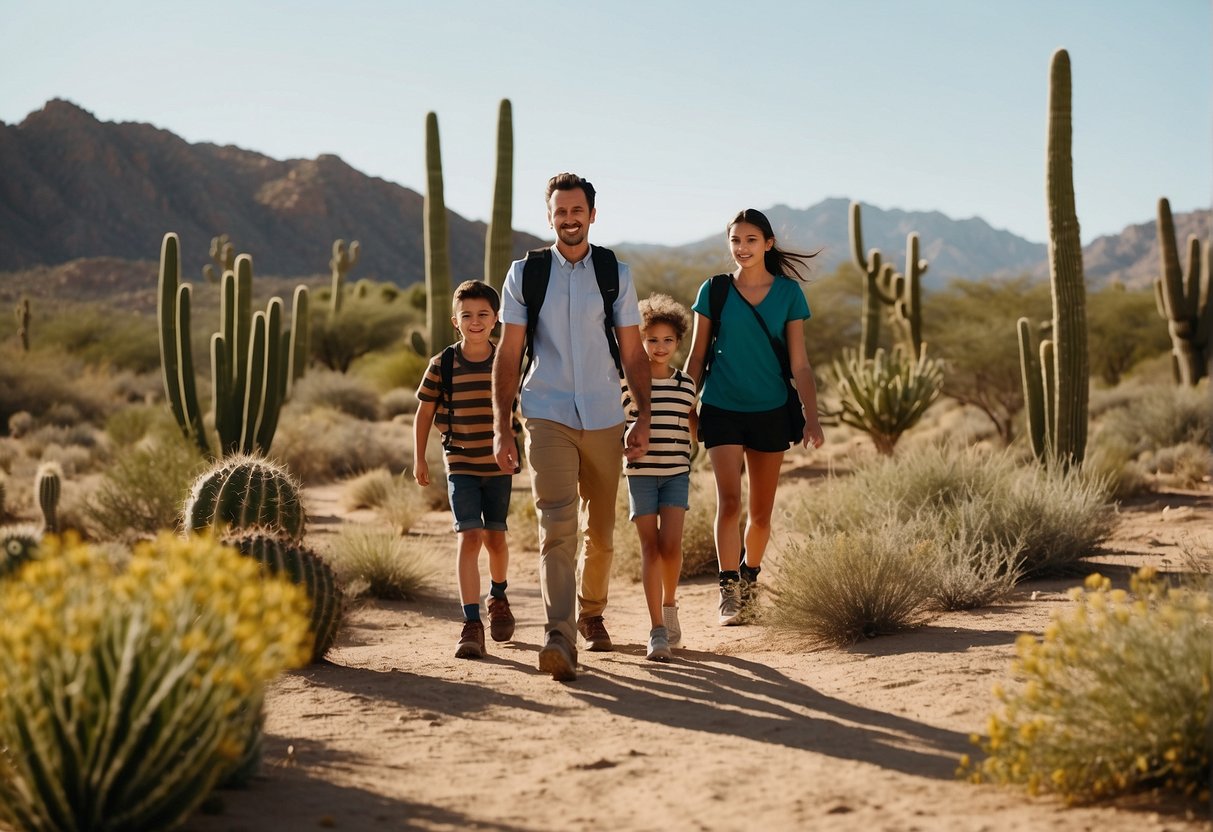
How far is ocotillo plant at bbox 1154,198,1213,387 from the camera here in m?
18.9

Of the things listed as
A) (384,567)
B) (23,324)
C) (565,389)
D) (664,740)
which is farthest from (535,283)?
→ (23,324)

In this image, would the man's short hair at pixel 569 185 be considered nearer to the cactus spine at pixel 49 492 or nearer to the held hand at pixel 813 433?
the held hand at pixel 813 433

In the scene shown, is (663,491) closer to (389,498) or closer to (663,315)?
(663,315)

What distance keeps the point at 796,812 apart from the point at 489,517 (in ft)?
10.6

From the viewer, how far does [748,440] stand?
7039 mm

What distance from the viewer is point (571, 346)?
5758mm

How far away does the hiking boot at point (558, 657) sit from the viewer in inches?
222

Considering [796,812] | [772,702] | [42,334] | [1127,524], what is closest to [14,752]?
[796,812]

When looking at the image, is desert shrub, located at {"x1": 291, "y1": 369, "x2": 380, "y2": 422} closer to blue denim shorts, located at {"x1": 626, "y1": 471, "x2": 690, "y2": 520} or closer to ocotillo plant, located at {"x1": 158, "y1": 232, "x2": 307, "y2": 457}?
ocotillo plant, located at {"x1": 158, "y1": 232, "x2": 307, "y2": 457}

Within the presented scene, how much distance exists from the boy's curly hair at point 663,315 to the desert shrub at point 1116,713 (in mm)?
3254

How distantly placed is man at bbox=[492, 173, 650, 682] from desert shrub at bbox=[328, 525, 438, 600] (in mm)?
4151

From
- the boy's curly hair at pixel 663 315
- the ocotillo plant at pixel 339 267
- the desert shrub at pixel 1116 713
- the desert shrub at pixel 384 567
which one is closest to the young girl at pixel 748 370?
the boy's curly hair at pixel 663 315

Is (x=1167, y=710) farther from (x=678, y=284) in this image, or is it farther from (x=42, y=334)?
(x=42, y=334)

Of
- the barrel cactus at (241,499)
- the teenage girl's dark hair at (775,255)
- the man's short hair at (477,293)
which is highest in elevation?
the teenage girl's dark hair at (775,255)
